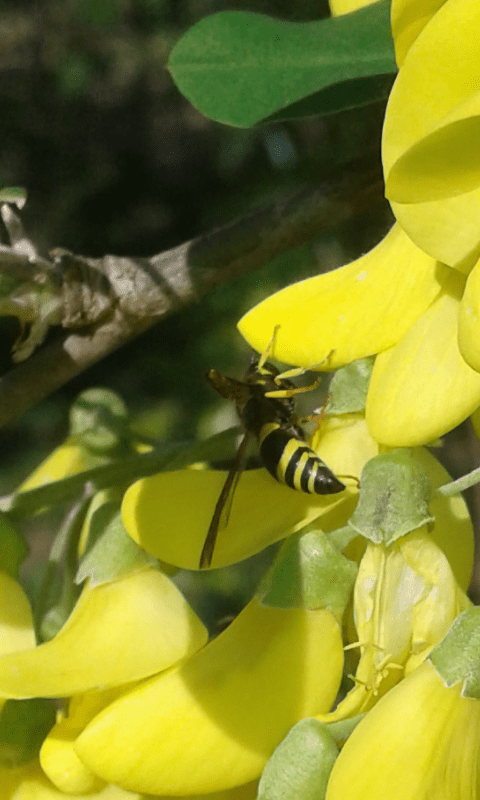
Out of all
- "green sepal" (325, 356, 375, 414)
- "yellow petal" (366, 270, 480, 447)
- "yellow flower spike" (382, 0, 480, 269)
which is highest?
"yellow flower spike" (382, 0, 480, 269)

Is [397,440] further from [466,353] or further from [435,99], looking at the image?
[435,99]

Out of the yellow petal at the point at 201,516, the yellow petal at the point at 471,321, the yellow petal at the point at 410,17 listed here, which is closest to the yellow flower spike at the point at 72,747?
the yellow petal at the point at 201,516

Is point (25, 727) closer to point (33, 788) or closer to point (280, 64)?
point (33, 788)

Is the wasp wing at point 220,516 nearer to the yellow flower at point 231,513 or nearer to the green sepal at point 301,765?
the yellow flower at point 231,513

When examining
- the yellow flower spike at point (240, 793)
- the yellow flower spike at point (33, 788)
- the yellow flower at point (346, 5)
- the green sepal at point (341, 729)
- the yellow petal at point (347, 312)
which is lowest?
the yellow flower spike at point (240, 793)

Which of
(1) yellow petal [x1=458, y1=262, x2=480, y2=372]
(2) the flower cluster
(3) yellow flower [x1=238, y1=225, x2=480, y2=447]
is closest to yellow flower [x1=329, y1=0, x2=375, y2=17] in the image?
(2) the flower cluster

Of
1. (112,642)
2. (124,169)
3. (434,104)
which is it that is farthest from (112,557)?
(124,169)

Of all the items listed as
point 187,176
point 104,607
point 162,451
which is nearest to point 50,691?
point 104,607

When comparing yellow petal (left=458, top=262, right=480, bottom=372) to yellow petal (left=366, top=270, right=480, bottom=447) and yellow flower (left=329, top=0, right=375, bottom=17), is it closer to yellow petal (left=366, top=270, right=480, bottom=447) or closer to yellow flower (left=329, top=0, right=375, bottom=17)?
yellow petal (left=366, top=270, right=480, bottom=447)
